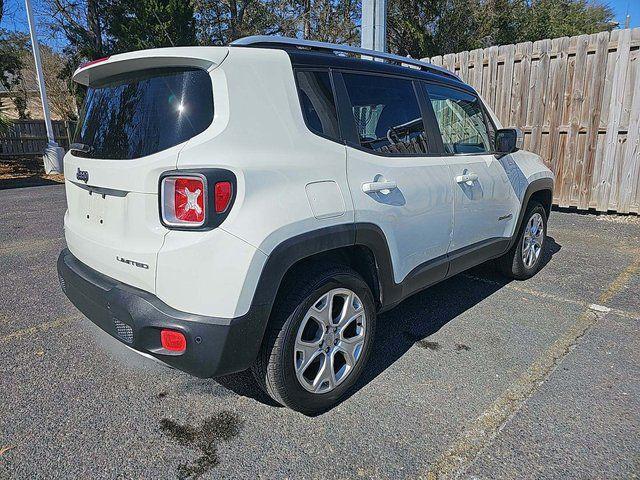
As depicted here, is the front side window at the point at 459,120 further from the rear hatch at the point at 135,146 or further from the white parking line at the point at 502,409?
the rear hatch at the point at 135,146

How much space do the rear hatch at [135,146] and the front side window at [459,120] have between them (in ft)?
6.06

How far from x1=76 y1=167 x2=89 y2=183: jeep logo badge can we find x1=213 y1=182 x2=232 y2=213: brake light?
91cm

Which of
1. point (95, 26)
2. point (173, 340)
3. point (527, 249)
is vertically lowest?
point (527, 249)

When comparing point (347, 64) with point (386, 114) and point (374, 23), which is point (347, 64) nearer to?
point (386, 114)

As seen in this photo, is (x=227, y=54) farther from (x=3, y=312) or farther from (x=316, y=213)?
(x=3, y=312)

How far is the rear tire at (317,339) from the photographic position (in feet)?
7.38

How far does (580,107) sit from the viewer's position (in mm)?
7230

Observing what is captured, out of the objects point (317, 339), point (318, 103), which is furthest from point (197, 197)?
point (317, 339)

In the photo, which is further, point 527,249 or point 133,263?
point 527,249

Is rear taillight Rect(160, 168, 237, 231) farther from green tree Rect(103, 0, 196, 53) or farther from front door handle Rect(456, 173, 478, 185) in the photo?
green tree Rect(103, 0, 196, 53)

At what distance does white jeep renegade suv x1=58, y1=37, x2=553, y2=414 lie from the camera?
6.53ft

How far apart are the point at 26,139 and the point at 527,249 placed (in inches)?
709

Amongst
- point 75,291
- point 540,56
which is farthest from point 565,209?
point 75,291

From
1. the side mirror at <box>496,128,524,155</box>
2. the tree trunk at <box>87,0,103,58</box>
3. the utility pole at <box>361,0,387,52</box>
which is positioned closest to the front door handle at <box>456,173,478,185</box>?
the side mirror at <box>496,128,524,155</box>
